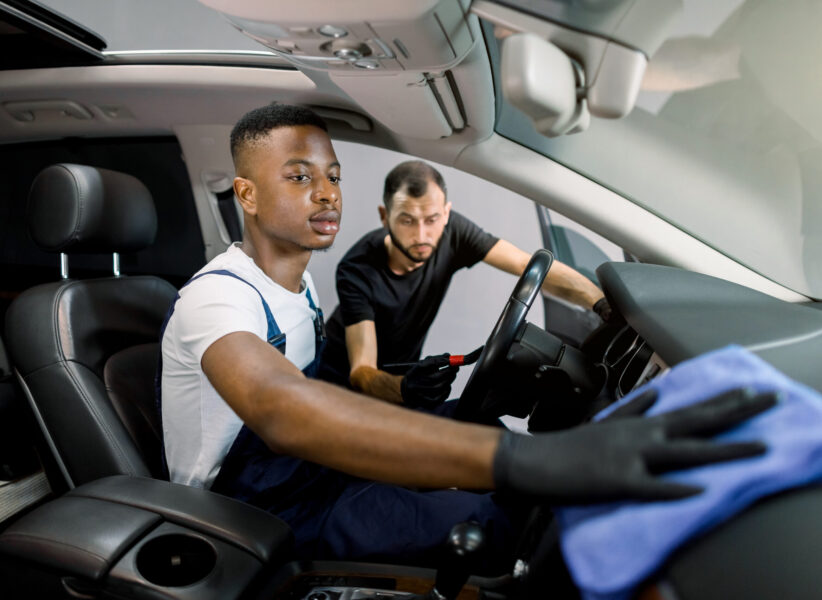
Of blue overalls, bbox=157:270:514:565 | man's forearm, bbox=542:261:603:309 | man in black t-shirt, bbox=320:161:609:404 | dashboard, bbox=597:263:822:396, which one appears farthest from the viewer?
man in black t-shirt, bbox=320:161:609:404

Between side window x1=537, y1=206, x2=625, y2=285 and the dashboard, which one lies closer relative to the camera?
the dashboard

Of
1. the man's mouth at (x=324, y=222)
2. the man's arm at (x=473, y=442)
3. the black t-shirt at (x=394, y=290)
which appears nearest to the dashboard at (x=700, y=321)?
the man's arm at (x=473, y=442)

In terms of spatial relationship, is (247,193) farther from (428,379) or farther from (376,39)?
(428,379)

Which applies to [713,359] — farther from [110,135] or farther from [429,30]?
[110,135]

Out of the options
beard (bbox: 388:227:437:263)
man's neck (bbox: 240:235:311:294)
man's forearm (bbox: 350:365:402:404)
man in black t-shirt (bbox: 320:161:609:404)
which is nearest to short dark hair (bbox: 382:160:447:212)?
man in black t-shirt (bbox: 320:161:609:404)

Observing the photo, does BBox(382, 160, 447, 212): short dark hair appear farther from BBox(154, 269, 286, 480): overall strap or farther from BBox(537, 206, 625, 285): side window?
BBox(154, 269, 286, 480): overall strap

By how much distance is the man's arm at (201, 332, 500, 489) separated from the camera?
60cm

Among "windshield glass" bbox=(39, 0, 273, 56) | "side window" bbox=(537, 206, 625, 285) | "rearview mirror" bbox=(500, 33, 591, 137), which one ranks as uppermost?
"windshield glass" bbox=(39, 0, 273, 56)

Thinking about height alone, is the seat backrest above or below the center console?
above

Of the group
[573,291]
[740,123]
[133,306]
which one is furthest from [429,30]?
[573,291]

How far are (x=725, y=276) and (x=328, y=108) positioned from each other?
4.18ft

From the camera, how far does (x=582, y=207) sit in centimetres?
147

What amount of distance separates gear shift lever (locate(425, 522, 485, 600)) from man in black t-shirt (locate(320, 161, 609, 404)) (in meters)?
1.09

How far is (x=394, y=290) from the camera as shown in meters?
2.22
